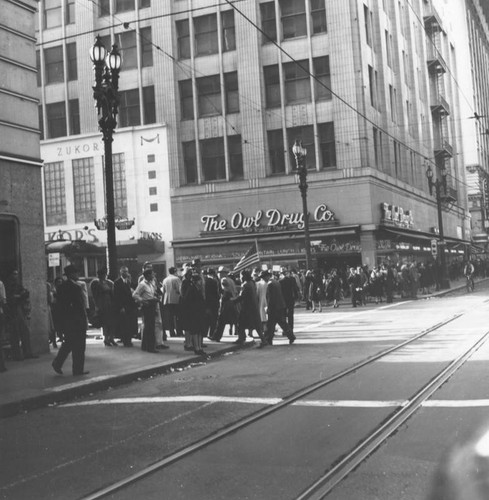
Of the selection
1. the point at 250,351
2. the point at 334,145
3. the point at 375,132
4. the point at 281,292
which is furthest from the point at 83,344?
the point at 375,132

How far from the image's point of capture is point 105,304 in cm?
1523

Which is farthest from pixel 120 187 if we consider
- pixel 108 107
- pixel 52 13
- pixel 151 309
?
pixel 151 309

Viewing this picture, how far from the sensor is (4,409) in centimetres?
853

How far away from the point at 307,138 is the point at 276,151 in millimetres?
1892

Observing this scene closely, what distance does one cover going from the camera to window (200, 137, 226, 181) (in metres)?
39.7

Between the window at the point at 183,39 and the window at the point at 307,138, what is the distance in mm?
7718

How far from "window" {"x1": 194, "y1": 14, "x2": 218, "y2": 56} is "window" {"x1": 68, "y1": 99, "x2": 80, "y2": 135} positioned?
8.08m

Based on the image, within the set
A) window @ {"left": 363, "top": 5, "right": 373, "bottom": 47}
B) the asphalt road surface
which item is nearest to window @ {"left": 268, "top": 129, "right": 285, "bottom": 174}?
window @ {"left": 363, "top": 5, "right": 373, "bottom": 47}

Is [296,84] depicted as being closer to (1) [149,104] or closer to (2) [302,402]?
(1) [149,104]

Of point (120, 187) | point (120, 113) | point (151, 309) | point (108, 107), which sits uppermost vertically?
point (120, 113)

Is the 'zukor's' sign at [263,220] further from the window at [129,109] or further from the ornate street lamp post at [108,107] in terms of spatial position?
the ornate street lamp post at [108,107]

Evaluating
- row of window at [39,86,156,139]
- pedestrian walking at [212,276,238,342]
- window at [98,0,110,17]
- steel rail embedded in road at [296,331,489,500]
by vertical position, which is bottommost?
steel rail embedded in road at [296,331,489,500]

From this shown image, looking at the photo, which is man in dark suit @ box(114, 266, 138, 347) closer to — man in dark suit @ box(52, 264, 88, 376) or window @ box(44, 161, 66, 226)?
man in dark suit @ box(52, 264, 88, 376)

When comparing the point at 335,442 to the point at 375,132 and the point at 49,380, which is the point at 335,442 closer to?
the point at 49,380
